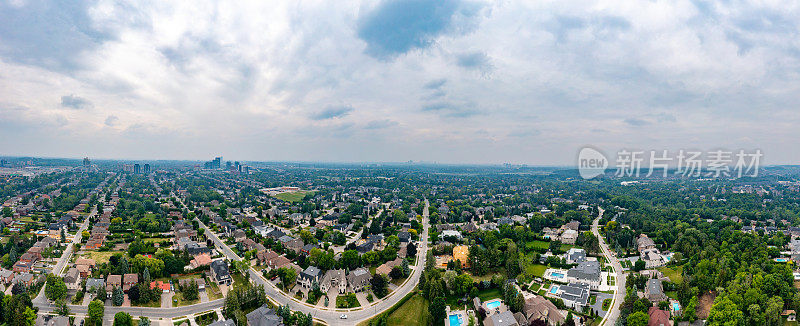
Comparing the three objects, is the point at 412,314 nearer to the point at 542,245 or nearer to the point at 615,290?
the point at 615,290

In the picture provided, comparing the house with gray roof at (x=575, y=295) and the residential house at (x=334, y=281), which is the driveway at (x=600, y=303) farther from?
the residential house at (x=334, y=281)

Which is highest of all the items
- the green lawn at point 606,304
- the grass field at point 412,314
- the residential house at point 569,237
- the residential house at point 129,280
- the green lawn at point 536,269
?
the residential house at point 569,237

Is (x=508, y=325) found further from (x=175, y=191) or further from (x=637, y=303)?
(x=175, y=191)

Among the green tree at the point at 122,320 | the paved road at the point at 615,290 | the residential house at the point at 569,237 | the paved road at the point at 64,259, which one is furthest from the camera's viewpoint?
the residential house at the point at 569,237

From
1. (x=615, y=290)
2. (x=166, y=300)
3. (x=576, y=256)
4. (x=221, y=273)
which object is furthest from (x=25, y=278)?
(x=576, y=256)

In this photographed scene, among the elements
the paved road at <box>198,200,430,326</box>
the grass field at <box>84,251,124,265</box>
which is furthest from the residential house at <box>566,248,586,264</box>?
the grass field at <box>84,251,124,265</box>

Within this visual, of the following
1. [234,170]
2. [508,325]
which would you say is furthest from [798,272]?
[234,170]

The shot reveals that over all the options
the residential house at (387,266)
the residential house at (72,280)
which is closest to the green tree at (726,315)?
the residential house at (387,266)
